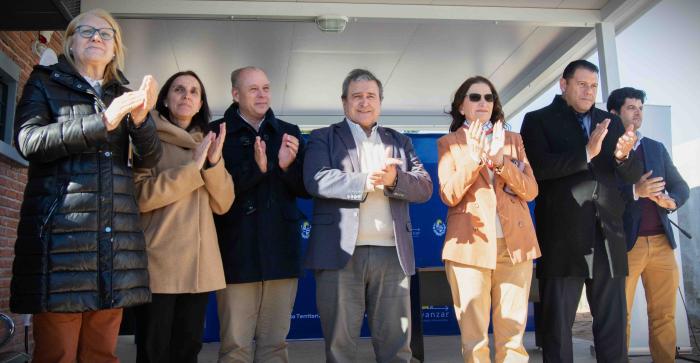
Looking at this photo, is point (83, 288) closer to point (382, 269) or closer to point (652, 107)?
point (382, 269)

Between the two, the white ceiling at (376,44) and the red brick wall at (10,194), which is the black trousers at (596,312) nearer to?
the white ceiling at (376,44)

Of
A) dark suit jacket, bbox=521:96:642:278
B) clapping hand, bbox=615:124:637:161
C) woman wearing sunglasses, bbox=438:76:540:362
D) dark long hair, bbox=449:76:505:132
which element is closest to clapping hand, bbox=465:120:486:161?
woman wearing sunglasses, bbox=438:76:540:362

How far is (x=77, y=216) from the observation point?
2176 mm

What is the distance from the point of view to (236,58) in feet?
26.3

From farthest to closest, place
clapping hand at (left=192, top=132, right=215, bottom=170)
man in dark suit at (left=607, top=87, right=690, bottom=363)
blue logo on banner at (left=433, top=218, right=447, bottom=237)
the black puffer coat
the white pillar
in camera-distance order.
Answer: the white pillar, blue logo on banner at (left=433, top=218, right=447, bottom=237), man in dark suit at (left=607, top=87, right=690, bottom=363), clapping hand at (left=192, top=132, right=215, bottom=170), the black puffer coat

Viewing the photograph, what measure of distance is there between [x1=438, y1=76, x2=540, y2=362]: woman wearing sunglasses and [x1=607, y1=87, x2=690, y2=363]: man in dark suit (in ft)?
4.46

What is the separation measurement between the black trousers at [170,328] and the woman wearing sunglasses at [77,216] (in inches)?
13.2

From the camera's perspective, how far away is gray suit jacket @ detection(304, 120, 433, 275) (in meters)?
2.97

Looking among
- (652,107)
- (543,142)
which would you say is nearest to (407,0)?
(652,107)

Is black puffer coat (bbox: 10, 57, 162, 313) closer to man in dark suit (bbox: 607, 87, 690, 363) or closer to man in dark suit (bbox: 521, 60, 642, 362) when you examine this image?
man in dark suit (bbox: 521, 60, 642, 362)

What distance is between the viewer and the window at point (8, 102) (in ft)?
15.6

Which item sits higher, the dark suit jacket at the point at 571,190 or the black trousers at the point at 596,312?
the dark suit jacket at the point at 571,190

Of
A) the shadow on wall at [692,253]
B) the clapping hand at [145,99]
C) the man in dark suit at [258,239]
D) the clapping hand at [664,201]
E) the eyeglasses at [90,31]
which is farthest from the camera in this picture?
the shadow on wall at [692,253]

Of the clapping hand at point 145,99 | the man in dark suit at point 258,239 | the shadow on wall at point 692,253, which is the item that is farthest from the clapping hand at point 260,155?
the shadow on wall at point 692,253
